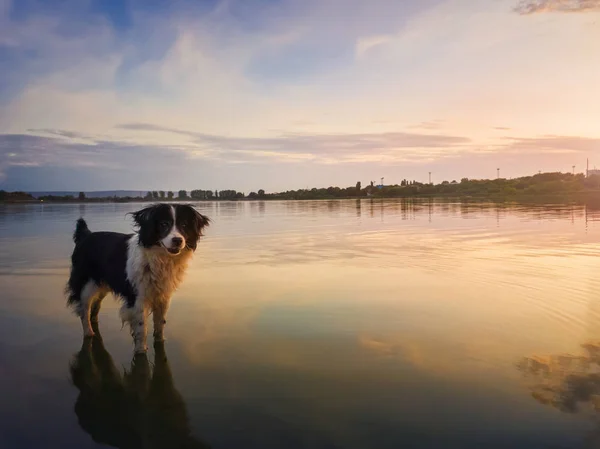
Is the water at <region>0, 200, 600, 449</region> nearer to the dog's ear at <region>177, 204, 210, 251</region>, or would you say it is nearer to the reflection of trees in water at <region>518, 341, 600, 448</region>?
the reflection of trees in water at <region>518, 341, 600, 448</region>

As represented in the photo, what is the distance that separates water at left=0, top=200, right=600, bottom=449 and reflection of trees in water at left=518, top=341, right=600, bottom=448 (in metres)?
0.02

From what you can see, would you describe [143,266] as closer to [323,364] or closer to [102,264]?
[102,264]

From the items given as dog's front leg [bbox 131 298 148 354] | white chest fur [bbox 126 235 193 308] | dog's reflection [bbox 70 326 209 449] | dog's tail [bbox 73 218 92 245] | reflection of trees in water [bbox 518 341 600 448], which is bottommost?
dog's reflection [bbox 70 326 209 449]

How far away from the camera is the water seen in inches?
144

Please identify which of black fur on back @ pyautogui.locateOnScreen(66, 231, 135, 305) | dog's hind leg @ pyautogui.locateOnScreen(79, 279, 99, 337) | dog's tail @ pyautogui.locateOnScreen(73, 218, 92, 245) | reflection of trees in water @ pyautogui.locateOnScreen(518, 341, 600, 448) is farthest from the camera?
dog's tail @ pyautogui.locateOnScreen(73, 218, 92, 245)

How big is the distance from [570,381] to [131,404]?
13.3ft

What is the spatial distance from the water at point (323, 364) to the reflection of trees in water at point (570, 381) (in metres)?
0.02

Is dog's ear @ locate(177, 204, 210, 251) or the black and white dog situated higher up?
dog's ear @ locate(177, 204, 210, 251)

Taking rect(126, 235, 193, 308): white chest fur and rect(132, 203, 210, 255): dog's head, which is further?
rect(126, 235, 193, 308): white chest fur

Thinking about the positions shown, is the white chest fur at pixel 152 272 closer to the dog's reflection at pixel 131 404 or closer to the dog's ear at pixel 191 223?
the dog's ear at pixel 191 223

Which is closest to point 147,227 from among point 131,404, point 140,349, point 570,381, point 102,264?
point 102,264

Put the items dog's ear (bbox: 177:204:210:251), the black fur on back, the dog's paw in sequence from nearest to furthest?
1. the dog's paw
2. dog's ear (bbox: 177:204:210:251)
3. the black fur on back

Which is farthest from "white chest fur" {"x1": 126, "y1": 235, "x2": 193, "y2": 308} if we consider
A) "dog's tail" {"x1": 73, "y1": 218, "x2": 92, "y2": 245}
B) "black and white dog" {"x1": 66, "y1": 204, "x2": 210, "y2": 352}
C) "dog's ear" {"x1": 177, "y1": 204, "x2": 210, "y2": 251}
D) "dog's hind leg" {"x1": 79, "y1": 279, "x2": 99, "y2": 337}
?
"dog's tail" {"x1": 73, "y1": 218, "x2": 92, "y2": 245}

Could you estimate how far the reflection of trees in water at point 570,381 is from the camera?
3.88m
